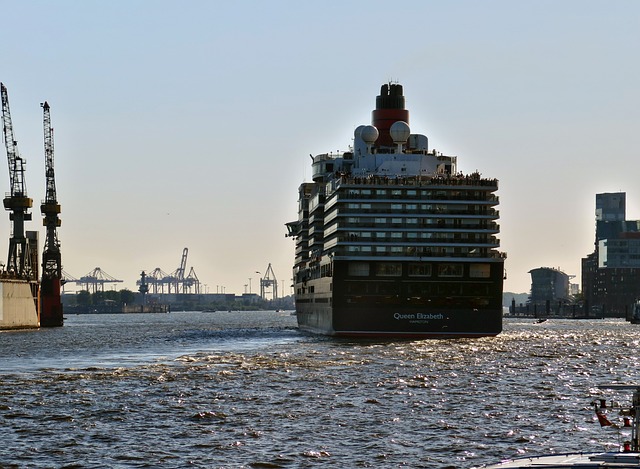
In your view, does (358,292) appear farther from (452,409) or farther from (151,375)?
(452,409)

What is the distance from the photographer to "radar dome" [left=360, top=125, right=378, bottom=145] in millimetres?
156875

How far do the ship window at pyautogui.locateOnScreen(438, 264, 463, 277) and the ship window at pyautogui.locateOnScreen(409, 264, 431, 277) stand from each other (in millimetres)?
1314

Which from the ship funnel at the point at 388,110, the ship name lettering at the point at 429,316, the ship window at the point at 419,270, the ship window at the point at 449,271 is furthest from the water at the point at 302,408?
the ship funnel at the point at 388,110

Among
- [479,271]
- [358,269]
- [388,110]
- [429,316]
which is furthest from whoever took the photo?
[388,110]

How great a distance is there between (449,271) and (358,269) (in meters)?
9.97

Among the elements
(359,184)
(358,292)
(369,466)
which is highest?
(359,184)

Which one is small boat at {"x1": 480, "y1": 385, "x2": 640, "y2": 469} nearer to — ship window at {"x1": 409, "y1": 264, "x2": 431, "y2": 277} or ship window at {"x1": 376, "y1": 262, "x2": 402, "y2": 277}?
ship window at {"x1": 376, "y1": 262, "x2": 402, "y2": 277}

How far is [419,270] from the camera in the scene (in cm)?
12900

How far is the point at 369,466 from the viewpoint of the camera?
148 feet

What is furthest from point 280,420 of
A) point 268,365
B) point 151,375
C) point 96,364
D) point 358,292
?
point 358,292

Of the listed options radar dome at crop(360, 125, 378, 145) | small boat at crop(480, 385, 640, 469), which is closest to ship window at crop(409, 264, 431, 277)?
radar dome at crop(360, 125, 378, 145)

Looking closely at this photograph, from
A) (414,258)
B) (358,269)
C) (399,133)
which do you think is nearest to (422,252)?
(414,258)

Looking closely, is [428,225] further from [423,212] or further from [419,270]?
[419,270]

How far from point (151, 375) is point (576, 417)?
35.4 metres
